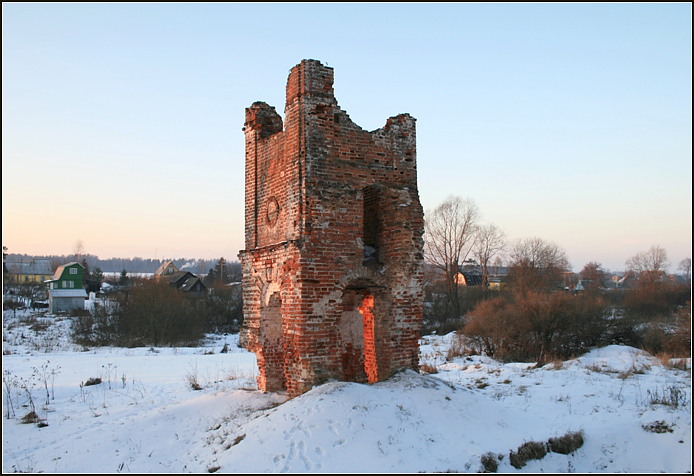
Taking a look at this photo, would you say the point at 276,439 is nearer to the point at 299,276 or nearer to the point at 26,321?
the point at 299,276

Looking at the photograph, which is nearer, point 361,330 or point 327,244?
point 327,244

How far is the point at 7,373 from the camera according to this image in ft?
42.2

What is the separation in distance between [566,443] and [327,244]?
14.2 feet

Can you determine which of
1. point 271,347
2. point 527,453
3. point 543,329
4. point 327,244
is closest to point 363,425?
point 527,453

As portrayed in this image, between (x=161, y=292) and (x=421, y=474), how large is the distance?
69.4ft

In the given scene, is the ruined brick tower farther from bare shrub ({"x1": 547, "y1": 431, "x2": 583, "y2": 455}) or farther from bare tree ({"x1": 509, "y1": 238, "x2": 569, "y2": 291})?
bare tree ({"x1": 509, "y1": 238, "x2": 569, "y2": 291})

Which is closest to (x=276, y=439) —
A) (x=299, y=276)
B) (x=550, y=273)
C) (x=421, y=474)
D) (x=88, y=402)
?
(x=421, y=474)

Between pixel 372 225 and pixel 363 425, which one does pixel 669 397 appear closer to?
pixel 372 225

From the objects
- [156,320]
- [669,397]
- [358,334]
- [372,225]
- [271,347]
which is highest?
[372,225]

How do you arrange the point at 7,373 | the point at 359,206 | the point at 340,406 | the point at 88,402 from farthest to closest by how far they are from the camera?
1. the point at 7,373
2. the point at 88,402
3. the point at 359,206
4. the point at 340,406

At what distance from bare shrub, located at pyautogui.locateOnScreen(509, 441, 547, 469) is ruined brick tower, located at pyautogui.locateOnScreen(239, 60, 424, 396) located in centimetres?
240

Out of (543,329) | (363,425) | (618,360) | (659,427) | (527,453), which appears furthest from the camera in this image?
(543,329)

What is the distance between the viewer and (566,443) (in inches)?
275

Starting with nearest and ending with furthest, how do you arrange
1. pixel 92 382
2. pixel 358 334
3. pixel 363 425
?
pixel 363 425
pixel 358 334
pixel 92 382
